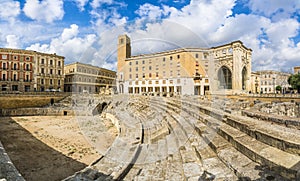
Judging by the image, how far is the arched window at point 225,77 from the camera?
3544 cm

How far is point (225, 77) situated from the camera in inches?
1436

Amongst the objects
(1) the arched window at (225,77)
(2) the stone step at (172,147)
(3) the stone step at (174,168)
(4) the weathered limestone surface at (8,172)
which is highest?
(1) the arched window at (225,77)

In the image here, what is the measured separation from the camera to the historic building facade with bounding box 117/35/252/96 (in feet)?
84.2

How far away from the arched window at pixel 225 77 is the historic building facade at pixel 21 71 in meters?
40.3

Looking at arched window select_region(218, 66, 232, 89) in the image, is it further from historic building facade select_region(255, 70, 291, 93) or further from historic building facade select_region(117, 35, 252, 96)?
historic building facade select_region(255, 70, 291, 93)

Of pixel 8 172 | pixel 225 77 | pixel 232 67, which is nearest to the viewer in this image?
pixel 8 172

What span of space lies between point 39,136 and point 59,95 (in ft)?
79.9

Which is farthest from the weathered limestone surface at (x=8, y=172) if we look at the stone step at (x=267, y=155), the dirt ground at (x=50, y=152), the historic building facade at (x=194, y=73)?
the historic building facade at (x=194, y=73)

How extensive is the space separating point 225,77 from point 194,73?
757 cm

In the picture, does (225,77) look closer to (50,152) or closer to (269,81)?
(50,152)

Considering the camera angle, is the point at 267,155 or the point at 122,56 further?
the point at 122,56

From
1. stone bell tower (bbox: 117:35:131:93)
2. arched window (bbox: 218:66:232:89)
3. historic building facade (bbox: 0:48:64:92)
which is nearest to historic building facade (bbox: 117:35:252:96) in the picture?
arched window (bbox: 218:66:232:89)

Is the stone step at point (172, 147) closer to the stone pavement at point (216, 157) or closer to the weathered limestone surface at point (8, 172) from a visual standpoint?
the stone pavement at point (216, 157)

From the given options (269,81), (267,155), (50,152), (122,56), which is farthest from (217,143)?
(269,81)
